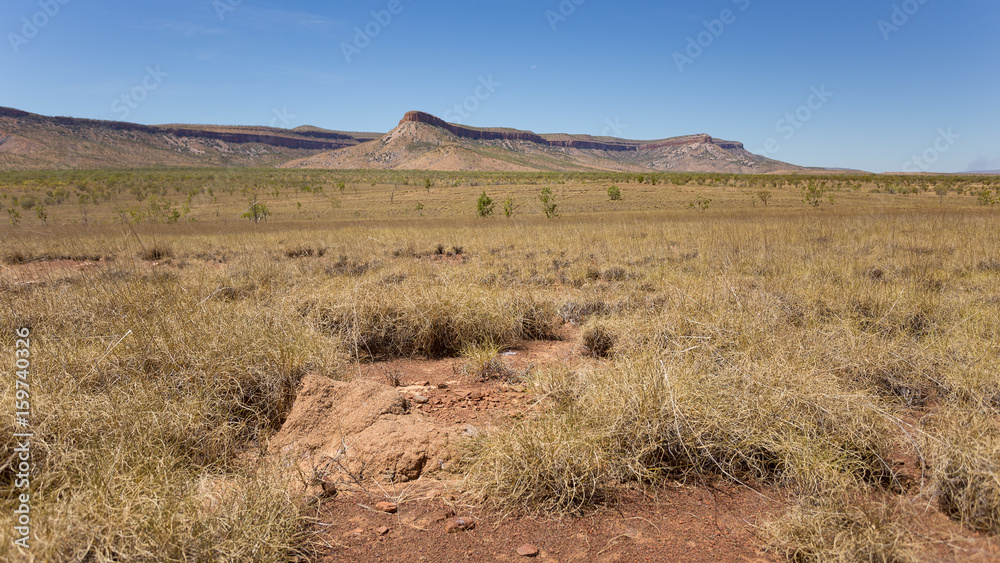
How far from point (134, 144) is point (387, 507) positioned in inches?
5335

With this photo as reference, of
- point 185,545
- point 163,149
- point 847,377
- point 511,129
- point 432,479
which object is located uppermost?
point 511,129

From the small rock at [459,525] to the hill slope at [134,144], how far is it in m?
101

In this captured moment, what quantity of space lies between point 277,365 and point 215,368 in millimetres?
450

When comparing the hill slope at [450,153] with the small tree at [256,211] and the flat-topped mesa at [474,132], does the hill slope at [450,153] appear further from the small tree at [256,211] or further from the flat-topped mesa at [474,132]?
the small tree at [256,211]

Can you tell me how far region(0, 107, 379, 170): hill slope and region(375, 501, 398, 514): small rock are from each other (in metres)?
100

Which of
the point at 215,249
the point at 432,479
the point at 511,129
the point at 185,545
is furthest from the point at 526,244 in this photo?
the point at 511,129

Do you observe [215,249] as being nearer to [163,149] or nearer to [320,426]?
[320,426]

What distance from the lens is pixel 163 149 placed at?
110688mm

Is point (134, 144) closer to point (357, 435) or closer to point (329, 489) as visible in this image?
point (357, 435)

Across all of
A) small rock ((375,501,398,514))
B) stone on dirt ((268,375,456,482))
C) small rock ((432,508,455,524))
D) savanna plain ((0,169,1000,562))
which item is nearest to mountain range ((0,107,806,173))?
savanna plain ((0,169,1000,562))

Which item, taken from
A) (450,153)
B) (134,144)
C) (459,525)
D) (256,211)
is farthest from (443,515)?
(134,144)

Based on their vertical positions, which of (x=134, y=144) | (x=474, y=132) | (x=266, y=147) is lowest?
(x=134, y=144)

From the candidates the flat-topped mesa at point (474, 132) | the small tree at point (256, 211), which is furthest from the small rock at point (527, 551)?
the flat-topped mesa at point (474, 132)

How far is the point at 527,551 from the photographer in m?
2.28
